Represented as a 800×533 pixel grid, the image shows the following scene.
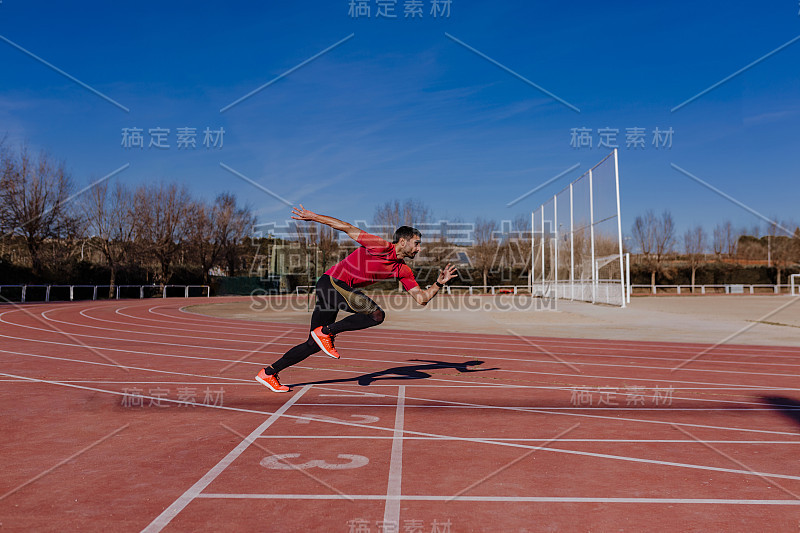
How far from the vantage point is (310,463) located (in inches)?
166

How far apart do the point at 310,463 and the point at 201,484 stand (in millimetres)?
761

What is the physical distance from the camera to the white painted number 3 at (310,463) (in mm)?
4121

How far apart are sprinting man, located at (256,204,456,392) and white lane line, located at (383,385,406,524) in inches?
45.4

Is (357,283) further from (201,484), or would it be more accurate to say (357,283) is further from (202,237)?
(202,237)

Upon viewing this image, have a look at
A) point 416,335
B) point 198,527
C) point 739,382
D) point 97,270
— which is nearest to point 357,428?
point 198,527

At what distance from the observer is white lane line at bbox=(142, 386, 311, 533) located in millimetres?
3143

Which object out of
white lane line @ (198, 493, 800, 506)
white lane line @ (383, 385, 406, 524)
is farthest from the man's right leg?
white lane line @ (198, 493, 800, 506)

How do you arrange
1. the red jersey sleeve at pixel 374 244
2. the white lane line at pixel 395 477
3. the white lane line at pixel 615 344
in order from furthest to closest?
the white lane line at pixel 615 344
the red jersey sleeve at pixel 374 244
the white lane line at pixel 395 477

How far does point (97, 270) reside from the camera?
4112cm

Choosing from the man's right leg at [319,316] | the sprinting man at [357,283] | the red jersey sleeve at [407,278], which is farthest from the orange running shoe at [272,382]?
the red jersey sleeve at [407,278]

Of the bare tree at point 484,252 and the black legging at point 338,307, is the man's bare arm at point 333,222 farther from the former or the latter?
the bare tree at point 484,252

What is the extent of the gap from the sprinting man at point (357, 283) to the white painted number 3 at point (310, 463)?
214 centimetres

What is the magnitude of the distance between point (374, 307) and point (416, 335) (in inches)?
331

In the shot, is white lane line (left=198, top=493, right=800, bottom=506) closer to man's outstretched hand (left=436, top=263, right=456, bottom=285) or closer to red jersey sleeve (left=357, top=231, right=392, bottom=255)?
man's outstretched hand (left=436, top=263, right=456, bottom=285)
